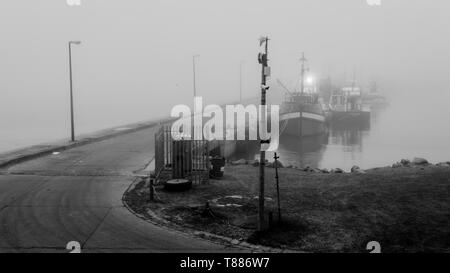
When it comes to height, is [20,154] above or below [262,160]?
below

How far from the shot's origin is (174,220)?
12.9m

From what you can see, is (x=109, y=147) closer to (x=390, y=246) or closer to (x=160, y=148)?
(x=160, y=148)

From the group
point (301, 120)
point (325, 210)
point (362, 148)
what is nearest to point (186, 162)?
point (325, 210)

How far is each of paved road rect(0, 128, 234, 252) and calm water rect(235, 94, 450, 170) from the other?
24174 mm

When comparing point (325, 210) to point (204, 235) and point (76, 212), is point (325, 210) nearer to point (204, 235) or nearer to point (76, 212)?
point (204, 235)

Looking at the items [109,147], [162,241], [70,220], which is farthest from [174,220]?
[109,147]

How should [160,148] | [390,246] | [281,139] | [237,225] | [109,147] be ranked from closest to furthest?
[390,246], [237,225], [160,148], [109,147], [281,139]

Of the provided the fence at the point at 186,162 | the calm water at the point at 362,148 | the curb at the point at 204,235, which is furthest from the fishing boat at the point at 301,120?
the curb at the point at 204,235

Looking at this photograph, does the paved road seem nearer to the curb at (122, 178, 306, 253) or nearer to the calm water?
the curb at (122, 178, 306, 253)

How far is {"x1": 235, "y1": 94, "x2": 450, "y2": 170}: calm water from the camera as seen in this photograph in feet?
144

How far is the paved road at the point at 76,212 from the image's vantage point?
422 inches

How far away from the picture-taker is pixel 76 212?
13594mm

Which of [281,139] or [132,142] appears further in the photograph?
[281,139]

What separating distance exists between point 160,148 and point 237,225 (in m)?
8.92
